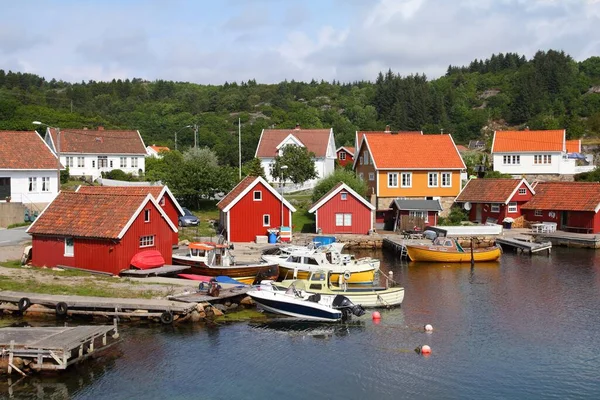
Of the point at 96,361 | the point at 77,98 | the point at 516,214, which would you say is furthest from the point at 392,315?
the point at 77,98

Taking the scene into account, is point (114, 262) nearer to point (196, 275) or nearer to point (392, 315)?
point (196, 275)

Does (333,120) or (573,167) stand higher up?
(333,120)

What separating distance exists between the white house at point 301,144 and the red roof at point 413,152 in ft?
59.7

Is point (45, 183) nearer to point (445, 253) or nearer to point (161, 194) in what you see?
point (161, 194)

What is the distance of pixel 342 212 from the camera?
2067 inches

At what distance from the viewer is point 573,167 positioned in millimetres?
73125

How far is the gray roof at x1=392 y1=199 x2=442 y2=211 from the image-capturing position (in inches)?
2157

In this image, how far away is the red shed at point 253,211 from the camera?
4794 centimetres

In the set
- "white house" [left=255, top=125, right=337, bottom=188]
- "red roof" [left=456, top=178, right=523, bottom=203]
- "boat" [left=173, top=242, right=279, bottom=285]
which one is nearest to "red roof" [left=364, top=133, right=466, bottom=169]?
"red roof" [left=456, top=178, right=523, bottom=203]

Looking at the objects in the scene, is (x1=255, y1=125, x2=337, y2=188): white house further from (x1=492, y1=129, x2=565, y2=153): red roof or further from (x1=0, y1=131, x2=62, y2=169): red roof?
(x1=0, y1=131, x2=62, y2=169): red roof

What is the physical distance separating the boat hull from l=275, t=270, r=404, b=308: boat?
45.4 ft

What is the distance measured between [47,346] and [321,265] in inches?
655

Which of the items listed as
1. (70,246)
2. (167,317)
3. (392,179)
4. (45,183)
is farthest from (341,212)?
(167,317)

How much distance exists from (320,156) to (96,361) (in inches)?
2347
